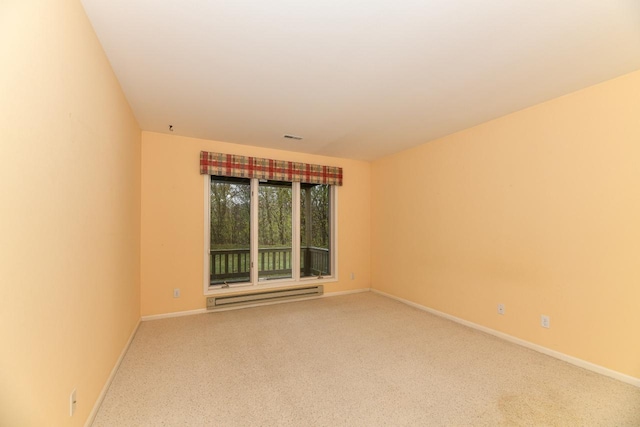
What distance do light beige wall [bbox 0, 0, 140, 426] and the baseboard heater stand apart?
5.51 feet

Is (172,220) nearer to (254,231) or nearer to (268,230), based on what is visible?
(254,231)

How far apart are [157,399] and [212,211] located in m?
2.48

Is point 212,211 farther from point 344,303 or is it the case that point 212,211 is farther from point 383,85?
point 383,85

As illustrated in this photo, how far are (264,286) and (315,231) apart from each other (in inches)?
48.6

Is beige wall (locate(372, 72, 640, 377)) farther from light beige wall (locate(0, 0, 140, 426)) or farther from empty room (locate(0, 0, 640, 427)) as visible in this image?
light beige wall (locate(0, 0, 140, 426))

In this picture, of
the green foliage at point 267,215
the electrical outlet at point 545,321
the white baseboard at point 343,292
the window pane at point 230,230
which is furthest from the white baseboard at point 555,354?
the window pane at point 230,230

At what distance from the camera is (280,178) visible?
4.29 meters

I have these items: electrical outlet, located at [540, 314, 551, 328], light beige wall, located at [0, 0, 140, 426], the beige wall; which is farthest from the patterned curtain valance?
electrical outlet, located at [540, 314, 551, 328]

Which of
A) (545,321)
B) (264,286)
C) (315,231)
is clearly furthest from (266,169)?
(545,321)

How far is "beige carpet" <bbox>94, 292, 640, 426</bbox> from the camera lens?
1768 millimetres

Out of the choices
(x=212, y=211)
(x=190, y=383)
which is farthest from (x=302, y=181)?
(x=190, y=383)

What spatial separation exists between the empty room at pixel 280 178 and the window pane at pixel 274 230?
0.16 meters

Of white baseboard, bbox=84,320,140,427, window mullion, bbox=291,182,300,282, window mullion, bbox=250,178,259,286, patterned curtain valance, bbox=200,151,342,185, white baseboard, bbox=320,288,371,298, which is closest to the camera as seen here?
white baseboard, bbox=84,320,140,427

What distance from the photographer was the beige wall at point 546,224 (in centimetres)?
219
